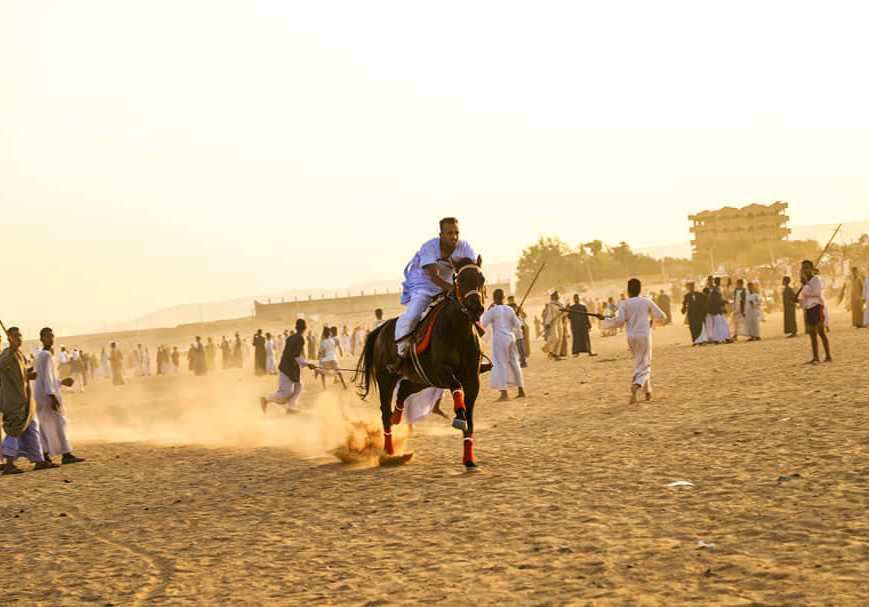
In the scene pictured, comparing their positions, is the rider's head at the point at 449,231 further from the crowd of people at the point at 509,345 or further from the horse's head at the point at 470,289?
the crowd of people at the point at 509,345

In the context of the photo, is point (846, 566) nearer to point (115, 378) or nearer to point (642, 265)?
point (115, 378)

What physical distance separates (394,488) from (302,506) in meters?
0.92

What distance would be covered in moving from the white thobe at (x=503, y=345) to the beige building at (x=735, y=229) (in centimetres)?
8416

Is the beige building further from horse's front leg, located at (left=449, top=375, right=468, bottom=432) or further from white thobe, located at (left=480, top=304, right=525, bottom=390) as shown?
horse's front leg, located at (left=449, top=375, right=468, bottom=432)

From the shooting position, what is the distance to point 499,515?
288 inches

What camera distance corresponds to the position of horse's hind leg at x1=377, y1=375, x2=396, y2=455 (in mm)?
11164

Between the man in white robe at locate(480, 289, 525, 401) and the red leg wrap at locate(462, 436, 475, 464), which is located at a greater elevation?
the man in white robe at locate(480, 289, 525, 401)

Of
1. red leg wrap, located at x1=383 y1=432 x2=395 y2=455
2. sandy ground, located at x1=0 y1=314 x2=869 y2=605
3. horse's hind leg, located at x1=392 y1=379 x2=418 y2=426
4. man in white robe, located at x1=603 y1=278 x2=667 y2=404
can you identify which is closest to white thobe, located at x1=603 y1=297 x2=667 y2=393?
man in white robe, located at x1=603 y1=278 x2=667 y2=404

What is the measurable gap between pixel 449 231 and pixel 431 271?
44 cm

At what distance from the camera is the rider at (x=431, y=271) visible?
401 inches

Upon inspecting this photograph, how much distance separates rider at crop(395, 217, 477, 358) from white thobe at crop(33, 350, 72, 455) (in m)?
5.70

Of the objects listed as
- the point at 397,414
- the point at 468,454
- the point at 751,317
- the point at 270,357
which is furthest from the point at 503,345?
the point at 270,357

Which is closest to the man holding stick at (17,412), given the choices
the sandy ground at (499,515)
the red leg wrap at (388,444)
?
the sandy ground at (499,515)

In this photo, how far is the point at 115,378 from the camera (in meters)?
49.2
